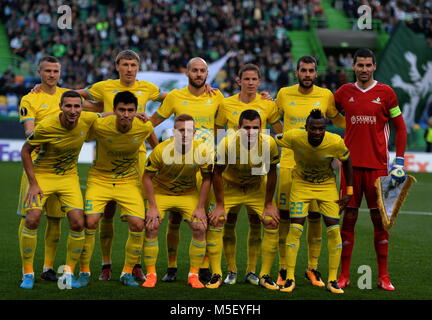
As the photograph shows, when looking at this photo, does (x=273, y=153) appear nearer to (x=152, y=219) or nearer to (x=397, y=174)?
(x=397, y=174)

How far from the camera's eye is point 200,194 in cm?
752

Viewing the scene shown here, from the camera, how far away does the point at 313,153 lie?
7.32 meters

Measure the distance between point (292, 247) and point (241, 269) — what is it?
4.36 feet

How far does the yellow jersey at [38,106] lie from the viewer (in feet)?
25.8

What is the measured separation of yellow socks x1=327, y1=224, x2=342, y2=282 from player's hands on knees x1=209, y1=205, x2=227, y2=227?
108 cm

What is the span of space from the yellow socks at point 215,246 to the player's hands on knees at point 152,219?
0.56 m

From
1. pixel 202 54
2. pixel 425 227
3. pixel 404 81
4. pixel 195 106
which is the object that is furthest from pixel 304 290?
pixel 202 54

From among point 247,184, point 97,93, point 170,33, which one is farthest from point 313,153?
point 170,33

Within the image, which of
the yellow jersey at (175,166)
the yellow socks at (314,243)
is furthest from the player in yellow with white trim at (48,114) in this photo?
the yellow socks at (314,243)

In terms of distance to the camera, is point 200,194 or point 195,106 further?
point 195,106

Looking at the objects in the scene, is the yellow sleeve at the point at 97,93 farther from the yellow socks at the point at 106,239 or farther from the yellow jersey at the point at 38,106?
the yellow socks at the point at 106,239

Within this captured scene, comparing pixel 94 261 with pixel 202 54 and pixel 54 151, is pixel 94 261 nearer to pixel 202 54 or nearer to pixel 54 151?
pixel 54 151

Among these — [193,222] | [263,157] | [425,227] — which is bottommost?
[425,227]

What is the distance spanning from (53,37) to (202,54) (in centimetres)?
566
